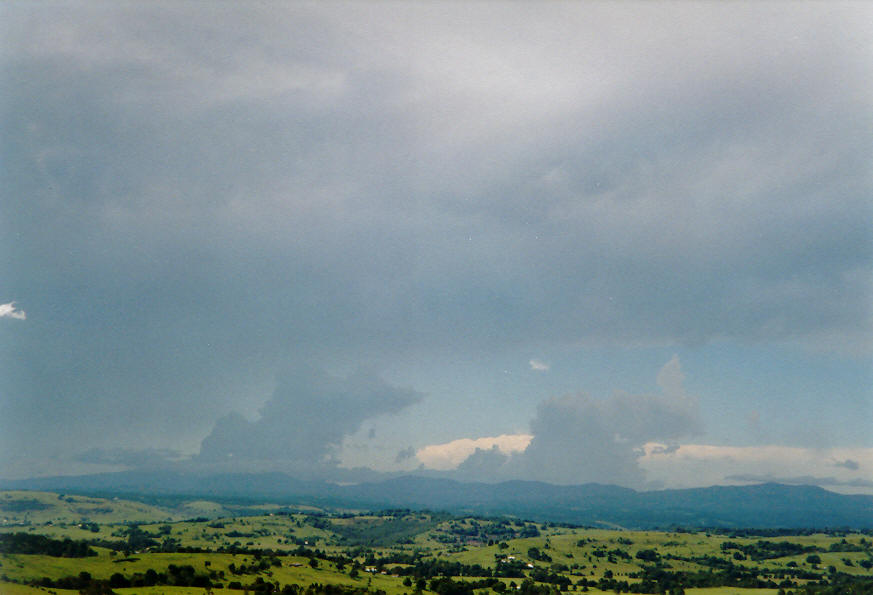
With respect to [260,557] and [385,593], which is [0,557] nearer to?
[385,593]

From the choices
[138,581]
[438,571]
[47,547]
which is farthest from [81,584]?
[438,571]

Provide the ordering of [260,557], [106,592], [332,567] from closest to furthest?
[106,592] → [260,557] → [332,567]

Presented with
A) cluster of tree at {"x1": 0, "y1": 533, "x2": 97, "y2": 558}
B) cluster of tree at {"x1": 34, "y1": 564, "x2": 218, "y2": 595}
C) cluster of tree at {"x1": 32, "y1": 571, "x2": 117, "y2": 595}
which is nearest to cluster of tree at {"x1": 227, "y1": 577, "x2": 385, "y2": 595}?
cluster of tree at {"x1": 34, "y1": 564, "x2": 218, "y2": 595}

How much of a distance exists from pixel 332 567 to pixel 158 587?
71542 mm

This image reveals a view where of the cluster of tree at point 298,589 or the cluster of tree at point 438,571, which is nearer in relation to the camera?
the cluster of tree at point 298,589

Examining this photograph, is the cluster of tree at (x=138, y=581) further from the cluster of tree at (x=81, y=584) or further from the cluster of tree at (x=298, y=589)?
the cluster of tree at (x=298, y=589)

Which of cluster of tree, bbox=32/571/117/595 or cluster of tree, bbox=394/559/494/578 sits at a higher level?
cluster of tree, bbox=32/571/117/595

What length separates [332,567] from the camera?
550ft

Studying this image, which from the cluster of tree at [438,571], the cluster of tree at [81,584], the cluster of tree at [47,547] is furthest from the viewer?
the cluster of tree at [438,571]

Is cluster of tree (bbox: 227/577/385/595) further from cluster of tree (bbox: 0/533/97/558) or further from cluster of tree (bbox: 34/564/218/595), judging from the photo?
cluster of tree (bbox: 0/533/97/558)

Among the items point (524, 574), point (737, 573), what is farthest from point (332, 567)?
point (737, 573)

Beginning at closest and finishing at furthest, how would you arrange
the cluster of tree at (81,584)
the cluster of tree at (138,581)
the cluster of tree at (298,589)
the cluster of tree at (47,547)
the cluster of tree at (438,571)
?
the cluster of tree at (81,584) < the cluster of tree at (138,581) < the cluster of tree at (47,547) < the cluster of tree at (298,589) < the cluster of tree at (438,571)

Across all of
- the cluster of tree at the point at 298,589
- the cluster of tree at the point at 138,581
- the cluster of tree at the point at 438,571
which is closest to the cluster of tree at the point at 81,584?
the cluster of tree at the point at 138,581

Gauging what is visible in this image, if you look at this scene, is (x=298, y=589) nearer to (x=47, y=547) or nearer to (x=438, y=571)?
(x=47, y=547)
